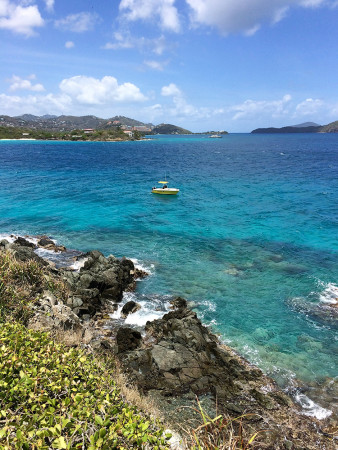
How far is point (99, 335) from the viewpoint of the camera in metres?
16.2

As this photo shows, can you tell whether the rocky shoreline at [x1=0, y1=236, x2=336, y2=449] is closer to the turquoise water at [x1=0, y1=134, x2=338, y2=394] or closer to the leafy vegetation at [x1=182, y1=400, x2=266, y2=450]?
the turquoise water at [x1=0, y1=134, x2=338, y2=394]

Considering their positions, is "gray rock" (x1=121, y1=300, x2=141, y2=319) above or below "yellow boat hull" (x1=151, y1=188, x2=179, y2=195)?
below

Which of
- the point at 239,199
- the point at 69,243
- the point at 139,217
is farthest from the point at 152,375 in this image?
the point at 239,199

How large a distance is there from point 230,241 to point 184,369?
18.5 m

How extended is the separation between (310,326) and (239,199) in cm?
3140

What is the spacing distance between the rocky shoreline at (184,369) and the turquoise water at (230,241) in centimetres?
182

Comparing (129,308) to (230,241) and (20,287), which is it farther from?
(230,241)

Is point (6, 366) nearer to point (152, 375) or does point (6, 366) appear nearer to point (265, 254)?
point (152, 375)

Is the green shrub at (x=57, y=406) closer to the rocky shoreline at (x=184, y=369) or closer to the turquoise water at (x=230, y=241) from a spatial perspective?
the rocky shoreline at (x=184, y=369)

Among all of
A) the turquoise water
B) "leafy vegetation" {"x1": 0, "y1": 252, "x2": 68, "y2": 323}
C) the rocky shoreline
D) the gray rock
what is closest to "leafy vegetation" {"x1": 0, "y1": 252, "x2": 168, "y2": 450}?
"leafy vegetation" {"x1": 0, "y1": 252, "x2": 68, "y2": 323}

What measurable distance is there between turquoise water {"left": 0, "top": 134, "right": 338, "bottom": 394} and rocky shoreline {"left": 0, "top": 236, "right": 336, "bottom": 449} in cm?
182

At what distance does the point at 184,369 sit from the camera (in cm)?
1316

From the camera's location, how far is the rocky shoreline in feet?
36.1

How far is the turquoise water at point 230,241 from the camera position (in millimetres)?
17109
